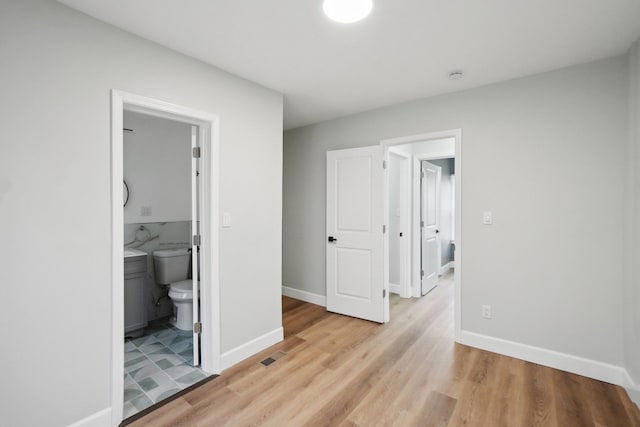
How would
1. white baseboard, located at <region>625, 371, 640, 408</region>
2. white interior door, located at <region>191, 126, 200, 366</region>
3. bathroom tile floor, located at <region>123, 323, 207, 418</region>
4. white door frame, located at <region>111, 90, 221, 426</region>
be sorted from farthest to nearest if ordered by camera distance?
white interior door, located at <region>191, 126, 200, 366</region> < bathroom tile floor, located at <region>123, 323, 207, 418</region> < white baseboard, located at <region>625, 371, 640, 408</region> < white door frame, located at <region>111, 90, 221, 426</region>

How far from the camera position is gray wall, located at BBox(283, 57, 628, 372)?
89.7 inches

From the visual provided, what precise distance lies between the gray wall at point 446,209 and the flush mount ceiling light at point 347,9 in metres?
4.19

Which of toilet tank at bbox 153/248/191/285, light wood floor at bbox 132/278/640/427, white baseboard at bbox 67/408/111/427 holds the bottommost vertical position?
light wood floor at bbox 132/278/640/427

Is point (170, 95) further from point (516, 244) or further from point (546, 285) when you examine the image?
point (546, 285)

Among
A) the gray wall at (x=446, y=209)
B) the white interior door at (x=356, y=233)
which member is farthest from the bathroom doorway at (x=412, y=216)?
the gray wall at (x=446, y=209)

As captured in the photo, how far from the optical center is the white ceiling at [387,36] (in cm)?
170

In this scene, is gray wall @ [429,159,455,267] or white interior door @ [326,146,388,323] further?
gray wall @ [429,159,455,267]

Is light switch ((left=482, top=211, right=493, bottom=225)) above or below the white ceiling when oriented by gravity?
below

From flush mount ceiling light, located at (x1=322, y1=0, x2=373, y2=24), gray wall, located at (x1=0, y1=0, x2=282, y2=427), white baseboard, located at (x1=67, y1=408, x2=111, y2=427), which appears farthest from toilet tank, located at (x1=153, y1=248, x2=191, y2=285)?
flush mount ceiling light, located at (x1=322, y1=0, x2=373, y2=24)

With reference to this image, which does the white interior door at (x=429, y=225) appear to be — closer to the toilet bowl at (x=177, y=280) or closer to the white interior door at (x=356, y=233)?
the white interior door at (x=356, y=233)

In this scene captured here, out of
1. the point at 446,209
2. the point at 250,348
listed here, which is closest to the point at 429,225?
the point at 446,209

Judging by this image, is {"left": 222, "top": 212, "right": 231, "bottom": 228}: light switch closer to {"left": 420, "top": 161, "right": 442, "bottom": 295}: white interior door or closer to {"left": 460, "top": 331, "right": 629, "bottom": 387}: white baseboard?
{"left": 460, "top": 331, "right": 629, "bottom": 387}: white baseboard

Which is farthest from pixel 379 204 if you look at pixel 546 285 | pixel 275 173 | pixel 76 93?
pixel 76 93

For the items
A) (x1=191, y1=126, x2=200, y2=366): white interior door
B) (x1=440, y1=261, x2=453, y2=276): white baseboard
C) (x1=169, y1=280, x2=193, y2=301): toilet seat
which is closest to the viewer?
(x1=191, y1=126, x2=200, y2=366): white interior door
